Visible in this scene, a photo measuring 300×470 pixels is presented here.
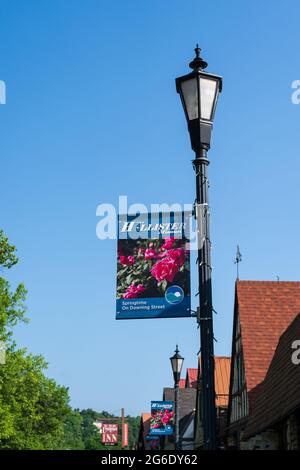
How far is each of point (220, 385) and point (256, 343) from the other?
871 cm

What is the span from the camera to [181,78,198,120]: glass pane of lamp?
7.02 metres

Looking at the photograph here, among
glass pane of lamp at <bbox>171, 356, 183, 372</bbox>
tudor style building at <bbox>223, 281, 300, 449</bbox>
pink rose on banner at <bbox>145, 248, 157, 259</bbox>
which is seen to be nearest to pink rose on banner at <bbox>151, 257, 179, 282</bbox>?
pink rose on banner at <bbox>145, 248, 157, 259</bbox>

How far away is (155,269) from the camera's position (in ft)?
24.8

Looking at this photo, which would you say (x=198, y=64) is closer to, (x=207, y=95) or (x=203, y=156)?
(x=207, y=95)

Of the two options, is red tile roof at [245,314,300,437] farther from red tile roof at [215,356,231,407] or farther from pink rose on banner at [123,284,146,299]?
red tile roof at [215,356,231,407]

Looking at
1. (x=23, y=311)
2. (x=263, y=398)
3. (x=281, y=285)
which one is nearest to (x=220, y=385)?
(x=281, y=285)

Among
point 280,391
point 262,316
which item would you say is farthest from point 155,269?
point 262,316

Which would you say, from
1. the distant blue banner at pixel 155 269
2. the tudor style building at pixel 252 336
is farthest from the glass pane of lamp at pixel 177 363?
the distant blue banner at pixel 155 269

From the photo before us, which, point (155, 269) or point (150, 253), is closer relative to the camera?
point (155, 269)

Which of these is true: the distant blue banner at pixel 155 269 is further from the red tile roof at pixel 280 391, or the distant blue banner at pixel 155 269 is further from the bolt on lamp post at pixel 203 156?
the red tile roof at pixel 280 391

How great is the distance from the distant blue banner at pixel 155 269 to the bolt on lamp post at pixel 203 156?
0.55 metres

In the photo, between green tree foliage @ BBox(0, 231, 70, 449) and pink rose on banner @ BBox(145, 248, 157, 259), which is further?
green tree foliage @ BBox(0, 231, 70, 449)

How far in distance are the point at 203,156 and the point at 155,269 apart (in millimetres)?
1443

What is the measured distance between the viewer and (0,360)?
25094 millimetres
